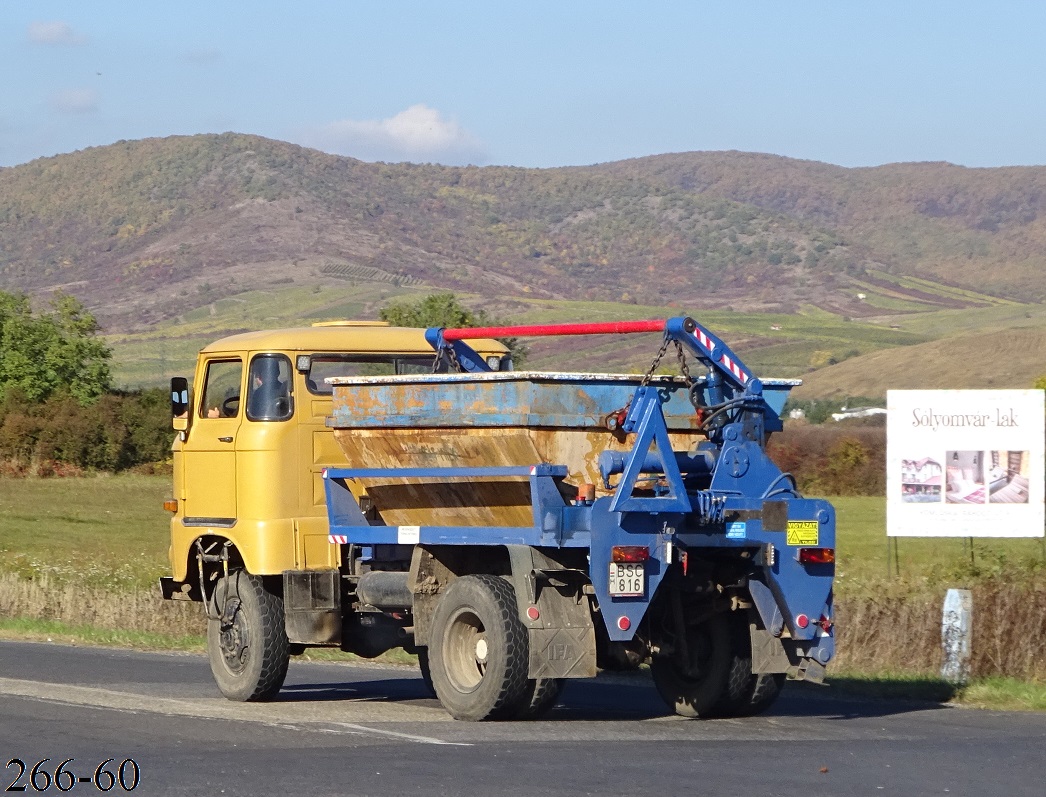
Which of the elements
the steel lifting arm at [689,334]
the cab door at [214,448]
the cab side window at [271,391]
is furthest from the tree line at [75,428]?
the steel lifting arm at [689,334]

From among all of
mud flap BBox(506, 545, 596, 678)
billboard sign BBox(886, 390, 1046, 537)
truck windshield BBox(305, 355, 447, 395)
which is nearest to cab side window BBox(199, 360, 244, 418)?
truck windshield BBox(305, 355, 447, 395)

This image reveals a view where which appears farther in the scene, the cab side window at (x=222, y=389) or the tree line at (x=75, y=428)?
the tree line at (x=75, y=428)

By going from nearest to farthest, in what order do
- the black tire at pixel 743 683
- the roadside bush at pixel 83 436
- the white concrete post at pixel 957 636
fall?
the black tire at pixel 743 683 < the white concrete post at pixel 957 636 < the roadside bush at pixel 83 436

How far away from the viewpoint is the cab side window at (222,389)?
12.9 meters

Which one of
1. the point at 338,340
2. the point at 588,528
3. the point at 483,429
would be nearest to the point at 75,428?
the point at 338,340

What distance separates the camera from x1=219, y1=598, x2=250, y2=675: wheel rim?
41.5 ft

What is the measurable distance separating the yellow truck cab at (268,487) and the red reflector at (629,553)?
2930mm

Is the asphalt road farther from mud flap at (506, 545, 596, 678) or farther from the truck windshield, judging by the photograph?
the truck windshield

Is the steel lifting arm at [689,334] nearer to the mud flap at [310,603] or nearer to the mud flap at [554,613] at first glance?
the mud flap at [554,613]

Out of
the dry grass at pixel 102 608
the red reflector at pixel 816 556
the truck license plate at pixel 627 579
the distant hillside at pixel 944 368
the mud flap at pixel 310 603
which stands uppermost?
the distant hillside at pixel 944 368

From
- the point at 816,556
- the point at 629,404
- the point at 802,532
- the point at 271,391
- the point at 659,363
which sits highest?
the point at 659,363

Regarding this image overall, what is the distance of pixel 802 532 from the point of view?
11.0m

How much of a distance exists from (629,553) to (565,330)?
6.11 ft

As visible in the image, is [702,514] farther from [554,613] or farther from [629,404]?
[554,613]
